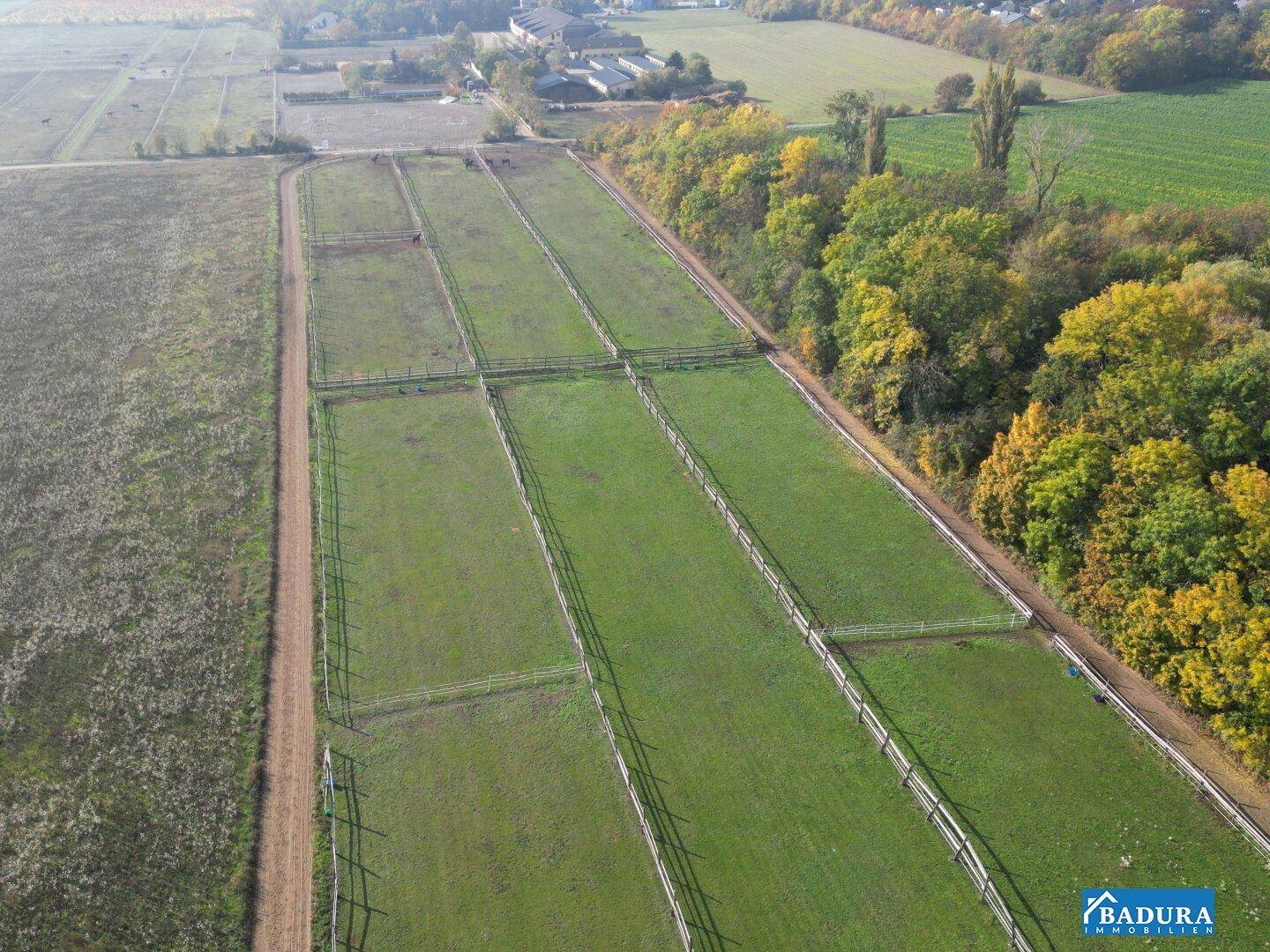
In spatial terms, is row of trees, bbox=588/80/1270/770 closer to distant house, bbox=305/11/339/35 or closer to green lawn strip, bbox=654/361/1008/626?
green lawn strip, bbox=654/361/1008/626

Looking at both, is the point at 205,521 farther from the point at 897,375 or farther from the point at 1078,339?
the point at 1078,339

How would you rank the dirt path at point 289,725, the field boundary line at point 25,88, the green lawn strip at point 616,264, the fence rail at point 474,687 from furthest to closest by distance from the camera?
the field boundary line at point 25,88 < the green lawn strip at point 616,264 < the fence rail at point 474,687 < the dirt path at point 289,725

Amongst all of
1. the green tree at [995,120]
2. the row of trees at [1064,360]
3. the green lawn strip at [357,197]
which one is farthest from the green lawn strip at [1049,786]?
the green lawn strip at [357,197]

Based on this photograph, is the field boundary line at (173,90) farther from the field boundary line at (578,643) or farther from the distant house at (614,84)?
the field boundary line at (578,643)

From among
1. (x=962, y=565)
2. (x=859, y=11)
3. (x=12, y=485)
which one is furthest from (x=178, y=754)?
(x=859, y=11)

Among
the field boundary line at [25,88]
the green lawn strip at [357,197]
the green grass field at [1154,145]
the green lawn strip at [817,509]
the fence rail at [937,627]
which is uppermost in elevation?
the field boundary line at [25,88]

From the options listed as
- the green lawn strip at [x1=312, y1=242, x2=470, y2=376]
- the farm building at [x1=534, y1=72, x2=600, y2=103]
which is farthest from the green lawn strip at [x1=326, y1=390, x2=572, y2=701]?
the farm building at [x1=534, y1=72, x2=600, y2=103]
